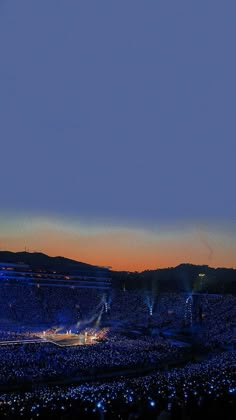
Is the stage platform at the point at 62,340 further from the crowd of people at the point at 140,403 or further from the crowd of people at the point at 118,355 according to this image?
the crowd of people at the point at 140,403

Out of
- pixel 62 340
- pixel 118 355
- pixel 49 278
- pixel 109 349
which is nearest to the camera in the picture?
pixel 118 355

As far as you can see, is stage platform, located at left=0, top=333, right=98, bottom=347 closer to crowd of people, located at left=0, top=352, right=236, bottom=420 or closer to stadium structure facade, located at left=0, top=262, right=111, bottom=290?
crowd of people, located at left=0, top=352, right=236, bottom=420

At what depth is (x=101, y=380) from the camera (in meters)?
26.5

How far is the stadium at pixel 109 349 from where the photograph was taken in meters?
14.0

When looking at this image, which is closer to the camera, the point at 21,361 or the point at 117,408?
the point at 117,408

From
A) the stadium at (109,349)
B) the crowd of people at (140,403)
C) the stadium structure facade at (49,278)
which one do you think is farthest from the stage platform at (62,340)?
the stadium structure facade at (49,278)

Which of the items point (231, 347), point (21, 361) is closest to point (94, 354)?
point (21, 361)

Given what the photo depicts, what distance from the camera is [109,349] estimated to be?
115 ft

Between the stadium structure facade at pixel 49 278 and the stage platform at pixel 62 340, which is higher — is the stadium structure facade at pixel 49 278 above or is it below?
above

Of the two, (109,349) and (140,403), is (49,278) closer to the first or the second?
(109,349)

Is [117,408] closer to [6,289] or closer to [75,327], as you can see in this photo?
[75,327]

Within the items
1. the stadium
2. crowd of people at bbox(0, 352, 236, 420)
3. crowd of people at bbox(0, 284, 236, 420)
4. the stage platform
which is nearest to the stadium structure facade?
the stadium

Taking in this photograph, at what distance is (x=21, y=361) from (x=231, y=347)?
17.6m

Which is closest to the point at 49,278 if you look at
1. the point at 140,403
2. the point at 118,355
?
the point at 118,355
